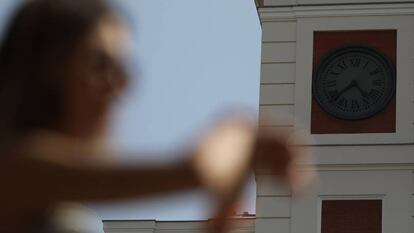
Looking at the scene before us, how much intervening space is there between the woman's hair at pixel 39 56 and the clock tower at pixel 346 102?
1611 centimetres

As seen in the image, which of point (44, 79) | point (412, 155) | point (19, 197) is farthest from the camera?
point (412, 155)

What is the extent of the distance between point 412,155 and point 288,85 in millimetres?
1640

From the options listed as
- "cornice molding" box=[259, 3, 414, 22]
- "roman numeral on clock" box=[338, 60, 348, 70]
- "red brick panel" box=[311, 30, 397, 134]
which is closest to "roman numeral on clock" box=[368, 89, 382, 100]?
"red brick panel" box=[311, 30, 397, 134]

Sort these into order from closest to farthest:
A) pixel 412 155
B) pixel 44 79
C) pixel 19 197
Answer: pixel 19 197 → pixel 44 79 → pixel 412 155

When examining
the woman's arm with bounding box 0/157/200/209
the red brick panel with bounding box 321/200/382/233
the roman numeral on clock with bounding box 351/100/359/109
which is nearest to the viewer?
the woman's arm with bounding box 0/157/200/209

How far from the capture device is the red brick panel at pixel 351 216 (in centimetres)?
1773

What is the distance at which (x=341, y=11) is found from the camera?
18500 millimetres

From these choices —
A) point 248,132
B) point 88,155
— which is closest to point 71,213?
point 88,155

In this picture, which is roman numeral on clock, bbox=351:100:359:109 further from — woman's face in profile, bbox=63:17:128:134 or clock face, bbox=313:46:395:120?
woman's face in profile, bbox=63:17:128:134

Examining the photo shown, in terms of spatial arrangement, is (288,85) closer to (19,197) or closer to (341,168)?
(341,168)

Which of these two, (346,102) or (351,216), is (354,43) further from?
(351,216)

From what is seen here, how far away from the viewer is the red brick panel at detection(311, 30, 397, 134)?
18062 mm

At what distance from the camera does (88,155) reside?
1607mm

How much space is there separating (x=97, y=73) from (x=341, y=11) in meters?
16.9
